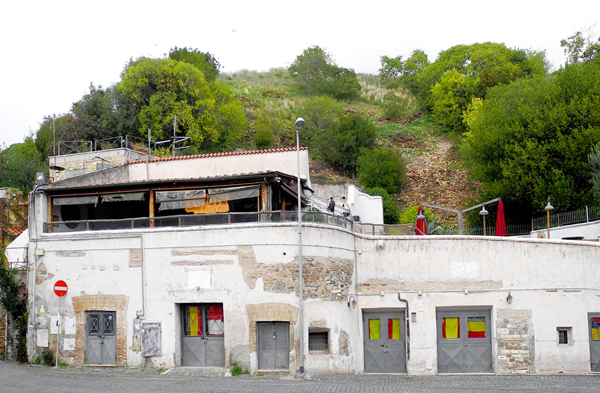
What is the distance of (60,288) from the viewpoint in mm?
18656

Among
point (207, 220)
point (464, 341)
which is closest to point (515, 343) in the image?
point (464, 341)

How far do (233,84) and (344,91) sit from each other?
1393 cm

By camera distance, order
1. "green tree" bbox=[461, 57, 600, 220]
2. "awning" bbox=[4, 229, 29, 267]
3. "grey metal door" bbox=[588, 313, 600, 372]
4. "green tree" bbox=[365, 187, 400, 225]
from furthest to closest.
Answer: "green tree" bbox=[365, 187, 400, 225], "green tree" bbox=[461, 57, 600, 220], "awning" bbox=[4, 229, 29, 267], "grey metal door" bbox=[588, 313, 600, 372]

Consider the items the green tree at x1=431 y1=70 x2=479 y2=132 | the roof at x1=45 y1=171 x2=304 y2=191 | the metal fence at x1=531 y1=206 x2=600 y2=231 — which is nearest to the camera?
the roof at x1=45 y1=171 x2=304 y2=191

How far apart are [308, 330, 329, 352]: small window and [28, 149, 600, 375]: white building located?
1.4 inches

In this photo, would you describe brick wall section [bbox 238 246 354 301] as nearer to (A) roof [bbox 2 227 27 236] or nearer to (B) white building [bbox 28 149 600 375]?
(B) white building [bbox 28 149 600 375]

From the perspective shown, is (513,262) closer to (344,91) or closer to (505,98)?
(505,98)

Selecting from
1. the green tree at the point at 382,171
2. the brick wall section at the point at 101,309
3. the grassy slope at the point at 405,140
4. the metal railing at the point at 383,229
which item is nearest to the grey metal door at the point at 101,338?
the brick wall section at the point at 101,309

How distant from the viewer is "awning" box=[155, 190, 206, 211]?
1959 cm

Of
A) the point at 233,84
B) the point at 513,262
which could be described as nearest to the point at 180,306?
the point at 513,262

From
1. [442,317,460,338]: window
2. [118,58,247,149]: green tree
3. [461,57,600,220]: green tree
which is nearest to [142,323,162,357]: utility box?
[442,317,460,338]: window

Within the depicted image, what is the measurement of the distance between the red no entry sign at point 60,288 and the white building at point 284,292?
0.80 feet

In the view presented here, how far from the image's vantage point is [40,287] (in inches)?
757

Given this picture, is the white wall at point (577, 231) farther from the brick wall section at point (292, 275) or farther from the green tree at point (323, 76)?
the green tree at point (323, 76)
